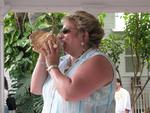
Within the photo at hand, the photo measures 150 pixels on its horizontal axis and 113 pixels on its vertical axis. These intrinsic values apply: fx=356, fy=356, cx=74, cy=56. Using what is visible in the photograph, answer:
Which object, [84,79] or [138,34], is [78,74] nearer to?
[84,79]

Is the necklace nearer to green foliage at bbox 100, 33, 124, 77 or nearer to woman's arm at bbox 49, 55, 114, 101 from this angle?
woman's arm at bbox 49, 55, 114, 101

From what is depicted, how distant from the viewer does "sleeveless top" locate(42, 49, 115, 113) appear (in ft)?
5.46

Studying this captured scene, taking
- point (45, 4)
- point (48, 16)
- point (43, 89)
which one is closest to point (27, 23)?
point (48, 16)

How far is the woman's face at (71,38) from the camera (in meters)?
1.76

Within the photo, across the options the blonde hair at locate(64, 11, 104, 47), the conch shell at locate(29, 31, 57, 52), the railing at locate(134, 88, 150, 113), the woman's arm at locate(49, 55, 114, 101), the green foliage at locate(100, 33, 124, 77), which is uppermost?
the blonde hair at locate(64, 11, 104, 47)

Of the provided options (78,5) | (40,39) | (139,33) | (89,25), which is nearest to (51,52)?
(40,39)

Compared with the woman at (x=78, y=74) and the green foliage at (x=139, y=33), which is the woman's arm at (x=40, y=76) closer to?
the woman at (x=78, y=74)

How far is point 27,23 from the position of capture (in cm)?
571

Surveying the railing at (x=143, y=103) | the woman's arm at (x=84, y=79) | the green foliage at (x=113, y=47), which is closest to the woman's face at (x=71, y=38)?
the woman's arm at (x=84, y=79)

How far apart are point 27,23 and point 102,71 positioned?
418 centimetres

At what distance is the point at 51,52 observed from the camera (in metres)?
1.74

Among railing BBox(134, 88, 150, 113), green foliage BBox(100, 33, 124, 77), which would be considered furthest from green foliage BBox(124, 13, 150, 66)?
railing BBox(134, 88, 150, 113)

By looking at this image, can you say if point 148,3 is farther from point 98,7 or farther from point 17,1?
point 17,1

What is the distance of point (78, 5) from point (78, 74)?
1.83m
